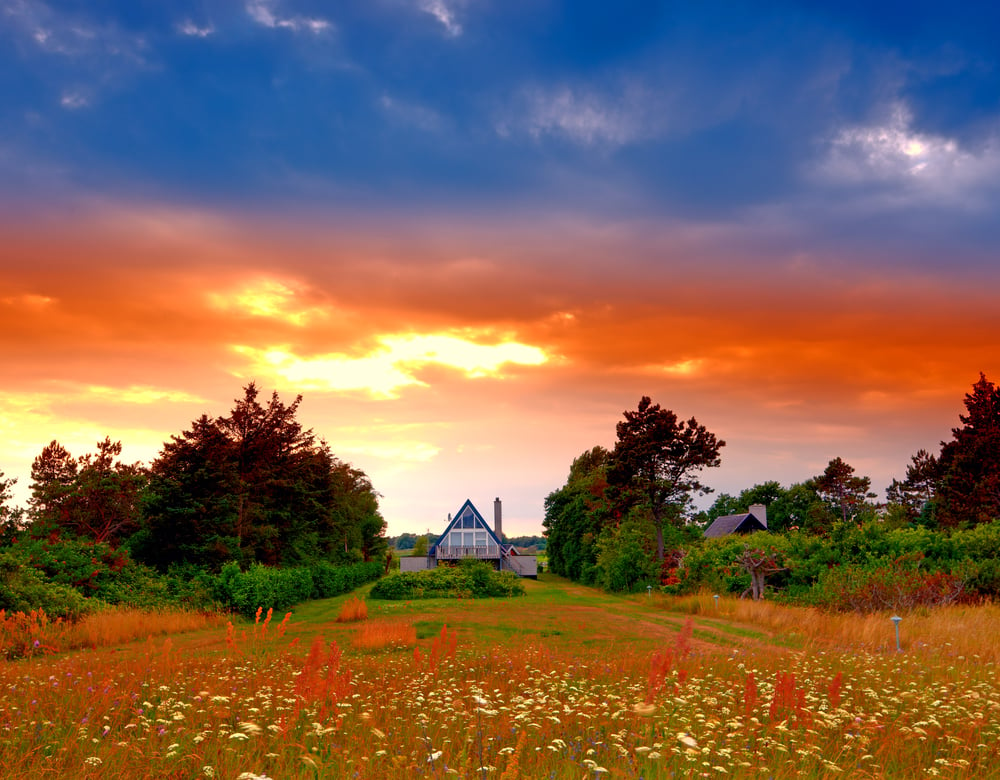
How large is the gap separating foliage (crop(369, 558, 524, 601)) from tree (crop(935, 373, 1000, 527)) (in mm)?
25702

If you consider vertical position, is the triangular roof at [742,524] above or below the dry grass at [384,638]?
above

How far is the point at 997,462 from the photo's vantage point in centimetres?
4031

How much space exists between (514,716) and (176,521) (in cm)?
2661

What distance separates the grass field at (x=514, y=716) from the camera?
5230 mm

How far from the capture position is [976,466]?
1663 inches

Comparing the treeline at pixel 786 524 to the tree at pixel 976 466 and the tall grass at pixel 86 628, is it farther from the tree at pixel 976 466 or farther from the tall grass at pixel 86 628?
the tall grass at pixel 86 628

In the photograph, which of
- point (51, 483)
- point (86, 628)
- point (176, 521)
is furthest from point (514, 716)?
point (51, 483)

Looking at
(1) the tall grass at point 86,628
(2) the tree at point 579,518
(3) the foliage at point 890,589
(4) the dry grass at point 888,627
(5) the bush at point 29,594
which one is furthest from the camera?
(2) the tree at point 579,518

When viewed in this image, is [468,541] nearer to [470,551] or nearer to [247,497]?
[470,551]

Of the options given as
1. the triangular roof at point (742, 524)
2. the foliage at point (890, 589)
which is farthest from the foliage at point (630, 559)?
the triangular roof at point (742, 524)

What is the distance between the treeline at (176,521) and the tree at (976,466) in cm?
3677

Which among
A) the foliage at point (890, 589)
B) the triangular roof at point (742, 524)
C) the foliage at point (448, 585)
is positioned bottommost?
the foliage at point (448, 585)

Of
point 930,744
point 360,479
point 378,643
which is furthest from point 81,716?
point 360,479

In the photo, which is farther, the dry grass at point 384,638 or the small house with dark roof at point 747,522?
the small house with dark roof at point 747,522
